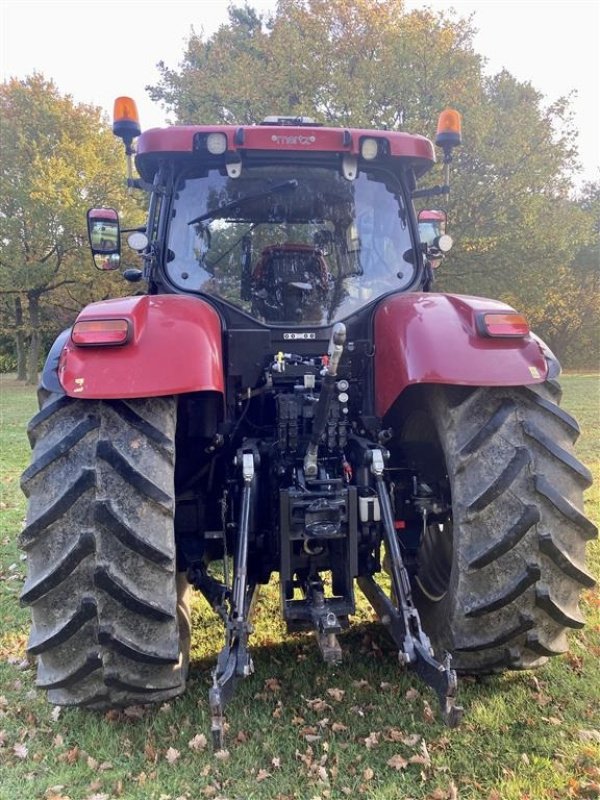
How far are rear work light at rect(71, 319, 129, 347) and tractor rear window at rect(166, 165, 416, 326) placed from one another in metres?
0.91

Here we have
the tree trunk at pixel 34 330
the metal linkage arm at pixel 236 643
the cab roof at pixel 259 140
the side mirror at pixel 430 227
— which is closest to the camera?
the metal linkage arm at pixel 236 643

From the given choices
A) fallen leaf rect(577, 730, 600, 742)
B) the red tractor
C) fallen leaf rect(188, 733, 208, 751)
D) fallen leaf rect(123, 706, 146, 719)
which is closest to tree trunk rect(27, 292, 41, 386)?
the red tractor

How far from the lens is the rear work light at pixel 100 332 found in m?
2.65

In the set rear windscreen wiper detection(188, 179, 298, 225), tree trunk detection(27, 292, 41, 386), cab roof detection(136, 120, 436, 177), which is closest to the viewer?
cab roof detection(136, 120, 436, 177)

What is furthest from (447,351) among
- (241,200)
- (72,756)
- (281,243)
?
(72,756)

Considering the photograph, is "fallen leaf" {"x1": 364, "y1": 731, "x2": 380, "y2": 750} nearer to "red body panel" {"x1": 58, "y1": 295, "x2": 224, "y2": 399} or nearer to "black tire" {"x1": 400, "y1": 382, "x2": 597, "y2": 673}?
"black tire" {"x1": 400, "y1": 382, "x2": 597, "y2": 673}

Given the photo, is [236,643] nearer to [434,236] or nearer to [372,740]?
[372,740]

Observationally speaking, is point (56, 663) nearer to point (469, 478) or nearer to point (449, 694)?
point (449, 694)

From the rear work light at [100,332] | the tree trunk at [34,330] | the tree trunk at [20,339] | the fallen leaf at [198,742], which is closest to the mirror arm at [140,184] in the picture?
the rear work light at [100,332]

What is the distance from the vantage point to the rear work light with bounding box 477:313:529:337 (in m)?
2.85

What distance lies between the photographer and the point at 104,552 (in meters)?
2.55

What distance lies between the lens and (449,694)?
234 cm

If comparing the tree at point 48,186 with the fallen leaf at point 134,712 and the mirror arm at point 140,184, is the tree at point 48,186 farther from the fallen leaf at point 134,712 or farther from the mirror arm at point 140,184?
the fallen leaf at point 134,712

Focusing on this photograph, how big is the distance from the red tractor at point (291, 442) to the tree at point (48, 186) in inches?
700
